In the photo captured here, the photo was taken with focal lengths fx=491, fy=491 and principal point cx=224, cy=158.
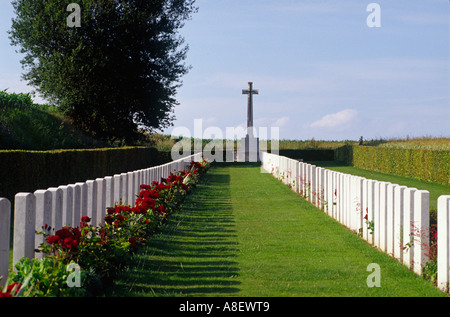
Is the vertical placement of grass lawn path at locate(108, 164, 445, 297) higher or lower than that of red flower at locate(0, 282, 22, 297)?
lower

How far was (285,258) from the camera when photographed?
7152mm

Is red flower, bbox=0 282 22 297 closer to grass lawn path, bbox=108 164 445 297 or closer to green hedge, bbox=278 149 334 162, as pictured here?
grass lawn path, bbox=108 164 445 297

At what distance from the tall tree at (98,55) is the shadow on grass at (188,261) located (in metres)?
19.7

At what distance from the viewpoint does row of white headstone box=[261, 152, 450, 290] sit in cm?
568

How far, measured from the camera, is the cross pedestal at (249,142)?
39.3 meters

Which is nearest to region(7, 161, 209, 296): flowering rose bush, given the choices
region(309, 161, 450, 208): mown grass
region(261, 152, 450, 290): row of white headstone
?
region(261, 152, 450, 290): row of white headstone

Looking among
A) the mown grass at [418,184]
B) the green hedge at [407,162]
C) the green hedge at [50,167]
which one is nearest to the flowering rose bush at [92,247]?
the green hedge at [50,167]

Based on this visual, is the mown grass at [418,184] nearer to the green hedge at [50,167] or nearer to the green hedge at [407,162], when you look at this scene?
the green hedge at [407,162]

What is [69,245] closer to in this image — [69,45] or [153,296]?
[153,296]

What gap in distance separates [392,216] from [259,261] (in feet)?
6.74

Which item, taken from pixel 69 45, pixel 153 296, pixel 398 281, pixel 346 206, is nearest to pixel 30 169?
pixel 346 206

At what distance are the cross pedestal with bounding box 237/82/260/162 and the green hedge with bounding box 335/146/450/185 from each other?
25.6 feet
